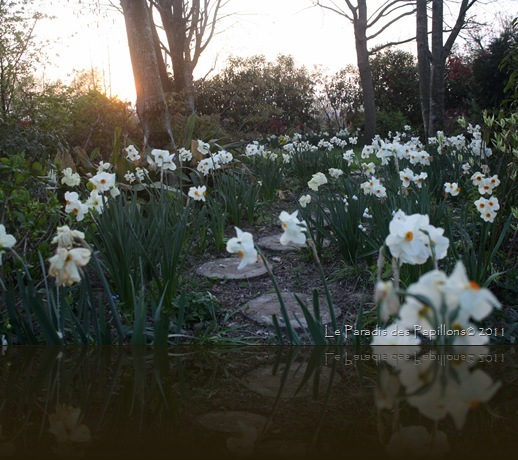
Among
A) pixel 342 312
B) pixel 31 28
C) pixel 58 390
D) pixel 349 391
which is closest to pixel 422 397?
pixel 349 391

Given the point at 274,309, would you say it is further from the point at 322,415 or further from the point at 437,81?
the point at 437,81

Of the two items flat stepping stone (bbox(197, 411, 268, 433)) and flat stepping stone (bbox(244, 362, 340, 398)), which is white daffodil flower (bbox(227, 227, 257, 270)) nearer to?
flat stepping stone (bbox(244, 362, 340, 398))

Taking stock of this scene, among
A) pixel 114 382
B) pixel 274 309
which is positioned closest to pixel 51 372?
pixel 114 382

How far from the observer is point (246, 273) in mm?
3127

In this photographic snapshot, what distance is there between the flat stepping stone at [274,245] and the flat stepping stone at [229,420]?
2.70m

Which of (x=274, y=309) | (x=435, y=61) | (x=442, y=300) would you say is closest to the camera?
(x=442, y=300)

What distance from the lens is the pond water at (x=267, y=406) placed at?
62 centimetres

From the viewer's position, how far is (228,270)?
3213mm

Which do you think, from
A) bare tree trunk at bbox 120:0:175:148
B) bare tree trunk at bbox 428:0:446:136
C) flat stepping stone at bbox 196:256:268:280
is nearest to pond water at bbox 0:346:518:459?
flat stepping stone at bbox 196:256:268:280

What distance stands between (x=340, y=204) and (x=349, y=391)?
2.32 m

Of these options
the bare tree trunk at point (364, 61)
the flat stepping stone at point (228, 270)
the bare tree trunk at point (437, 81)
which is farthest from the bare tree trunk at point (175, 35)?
the flat stepping stone at point (228, 270)

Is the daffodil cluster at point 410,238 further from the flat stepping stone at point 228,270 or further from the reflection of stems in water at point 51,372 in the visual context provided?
the flat stepping stone at point 228,270

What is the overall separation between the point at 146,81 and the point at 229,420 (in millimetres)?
5535

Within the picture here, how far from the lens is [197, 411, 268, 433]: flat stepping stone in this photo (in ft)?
2.28
